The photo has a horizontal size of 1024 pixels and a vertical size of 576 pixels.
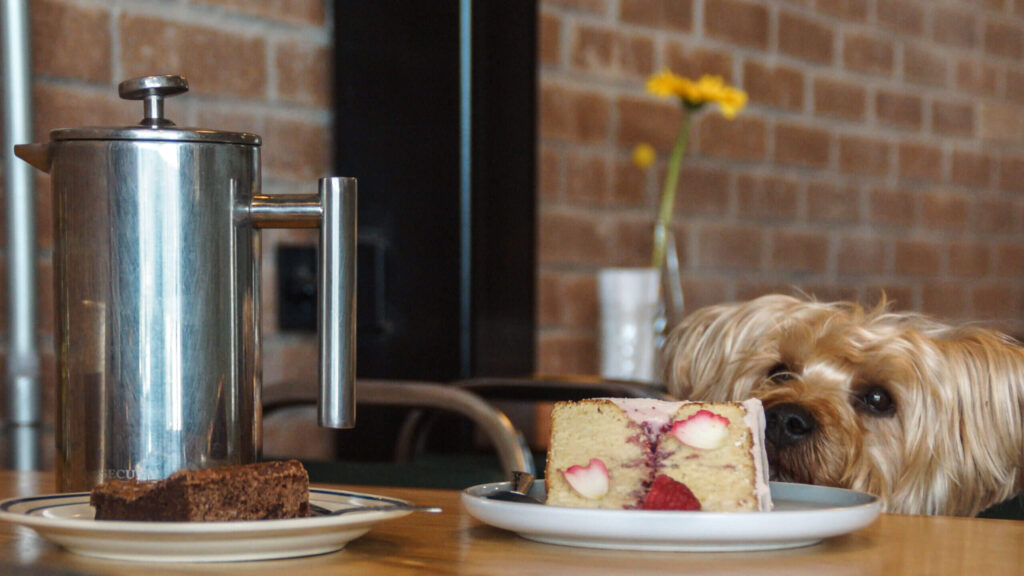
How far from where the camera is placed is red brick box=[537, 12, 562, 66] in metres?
2.23

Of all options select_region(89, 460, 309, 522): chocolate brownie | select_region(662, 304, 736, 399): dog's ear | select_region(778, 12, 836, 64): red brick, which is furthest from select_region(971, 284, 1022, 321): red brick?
select_region(89, 460, 309, 522): chocolate brownie

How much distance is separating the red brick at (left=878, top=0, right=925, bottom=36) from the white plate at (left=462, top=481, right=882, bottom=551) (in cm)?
278

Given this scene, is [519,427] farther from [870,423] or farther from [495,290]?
[870,423]

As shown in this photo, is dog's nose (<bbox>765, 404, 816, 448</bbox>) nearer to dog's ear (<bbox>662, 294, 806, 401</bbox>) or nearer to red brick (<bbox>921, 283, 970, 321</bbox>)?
dog's ear (<bbox>662, 294, 806, 401</bbox>)

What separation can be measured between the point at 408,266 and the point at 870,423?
0.72 metres

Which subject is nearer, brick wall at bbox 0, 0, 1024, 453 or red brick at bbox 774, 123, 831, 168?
brick wall at bbox 0, 0, 1024, 453

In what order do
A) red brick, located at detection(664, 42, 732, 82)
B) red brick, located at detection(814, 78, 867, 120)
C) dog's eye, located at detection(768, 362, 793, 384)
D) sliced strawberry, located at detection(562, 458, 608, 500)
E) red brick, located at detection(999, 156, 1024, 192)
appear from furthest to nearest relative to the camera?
1. red brick, located at detection(999, 156, 1024, 192)
2. red brick, located at detection(814, 78, 867, 120)
3. red brick, located at detection(664, 42, 732, 82)
4. dog's eye, located at detection(768, 362, 793, 384)
5. sliced strawberry, located at detection(562, 458, 608, 500)

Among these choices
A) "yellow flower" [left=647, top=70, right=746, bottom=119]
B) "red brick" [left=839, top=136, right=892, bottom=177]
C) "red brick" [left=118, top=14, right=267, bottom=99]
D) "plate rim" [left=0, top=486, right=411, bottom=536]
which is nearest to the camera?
"plate rim" [left=0, top=486, right=411, bottom=536]

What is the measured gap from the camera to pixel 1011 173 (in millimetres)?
3738

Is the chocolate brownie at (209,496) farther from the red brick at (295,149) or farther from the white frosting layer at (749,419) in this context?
the red brick at (295,149)

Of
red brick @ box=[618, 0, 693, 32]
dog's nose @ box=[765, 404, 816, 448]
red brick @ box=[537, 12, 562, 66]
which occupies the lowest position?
dog's nose @ box=[765, 404, 816, 448]

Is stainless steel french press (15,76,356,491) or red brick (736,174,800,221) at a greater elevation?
red brick (736,174,800,221)

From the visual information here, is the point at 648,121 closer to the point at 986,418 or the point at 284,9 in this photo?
the point at 284,9

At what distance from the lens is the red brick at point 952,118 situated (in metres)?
3.39
